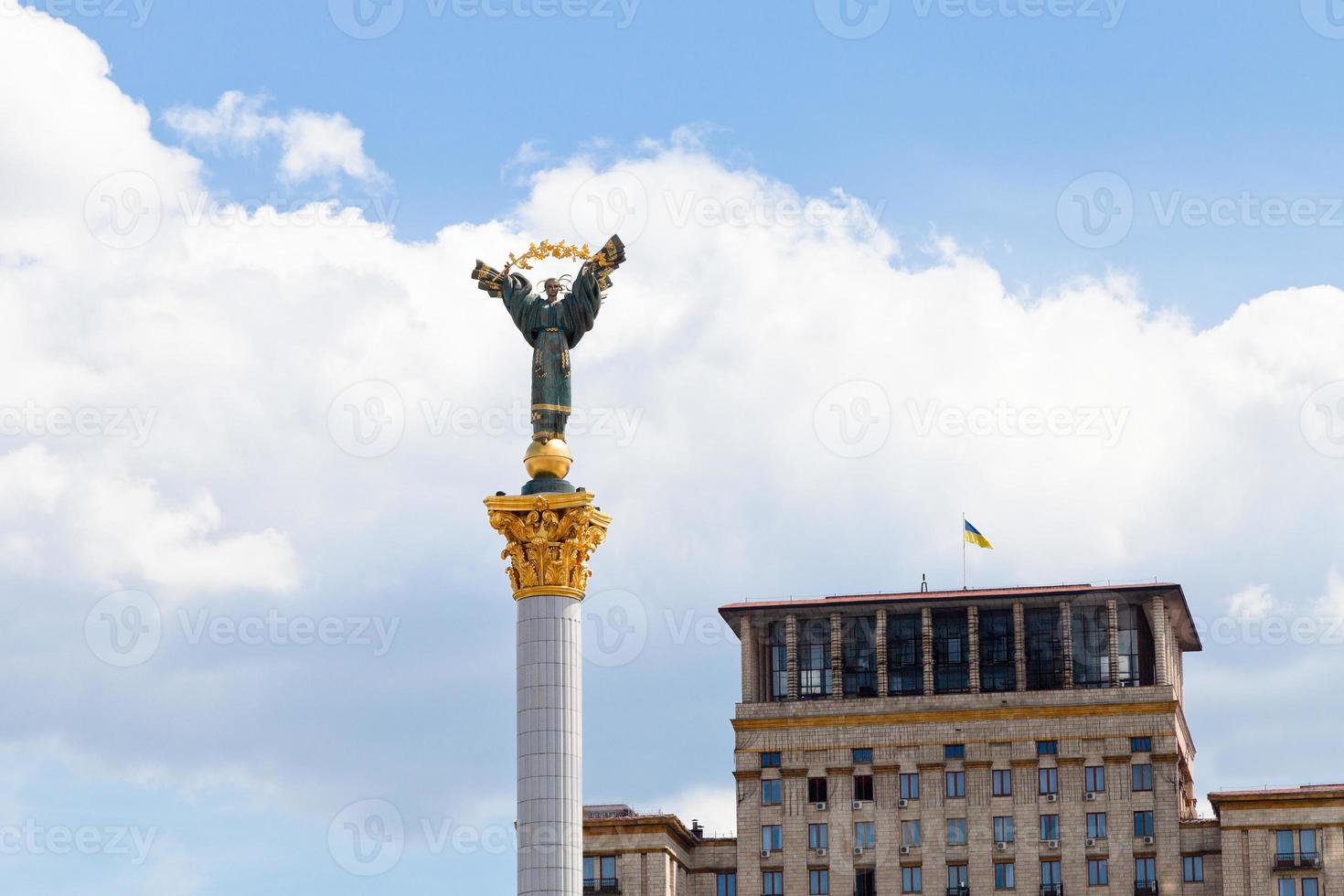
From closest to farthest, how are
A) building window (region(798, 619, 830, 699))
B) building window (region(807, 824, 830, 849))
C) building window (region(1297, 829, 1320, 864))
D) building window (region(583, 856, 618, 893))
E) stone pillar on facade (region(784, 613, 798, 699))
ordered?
building window (region(1297, 829, 1320, 864)) < building window (region(583, 856, 618, 893)) < building window (region(807, 824, 830, 849)) < building window (region(798, 619, 830, 699)) < stone pillar on facade (region(784, 613, 798, 699))

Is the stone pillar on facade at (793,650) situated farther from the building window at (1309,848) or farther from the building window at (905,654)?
the building window at (1309,848)

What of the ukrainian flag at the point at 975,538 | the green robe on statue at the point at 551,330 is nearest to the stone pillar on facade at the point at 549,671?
the green robe on statue at the point at 551,330

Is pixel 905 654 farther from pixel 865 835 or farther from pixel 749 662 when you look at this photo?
pixel 865 835

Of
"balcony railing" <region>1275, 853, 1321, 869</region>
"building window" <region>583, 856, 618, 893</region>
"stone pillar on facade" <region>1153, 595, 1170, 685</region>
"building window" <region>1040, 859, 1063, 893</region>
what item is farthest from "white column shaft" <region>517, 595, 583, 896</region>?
"stone pillar on facade" <region>1153, 595, 1170, 685</region>

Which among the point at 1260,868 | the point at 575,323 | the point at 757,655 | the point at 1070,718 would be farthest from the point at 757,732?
the point at 575,323

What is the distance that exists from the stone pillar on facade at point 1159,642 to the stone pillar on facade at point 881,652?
705 inches

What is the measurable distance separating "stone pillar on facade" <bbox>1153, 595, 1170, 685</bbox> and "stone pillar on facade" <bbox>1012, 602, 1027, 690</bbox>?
8.76 meters

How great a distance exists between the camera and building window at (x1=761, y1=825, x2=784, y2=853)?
184375 mm

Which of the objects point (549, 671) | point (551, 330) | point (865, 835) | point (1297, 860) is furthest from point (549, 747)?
point (865, 835)

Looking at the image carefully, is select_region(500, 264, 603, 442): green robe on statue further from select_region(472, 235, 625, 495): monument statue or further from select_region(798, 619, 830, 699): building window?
select_region(798, 619, 830, 699): building window

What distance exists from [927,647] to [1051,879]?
56.3ft

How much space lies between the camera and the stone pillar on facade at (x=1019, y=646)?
602 ft

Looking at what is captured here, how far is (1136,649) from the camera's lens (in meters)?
185

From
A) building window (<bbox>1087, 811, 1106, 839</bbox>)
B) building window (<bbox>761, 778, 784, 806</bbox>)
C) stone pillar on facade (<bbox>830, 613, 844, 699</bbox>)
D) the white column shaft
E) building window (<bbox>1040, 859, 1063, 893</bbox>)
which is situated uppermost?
stone pillar on facade (<bbox>830, 613, 844, 699</bbox>)
